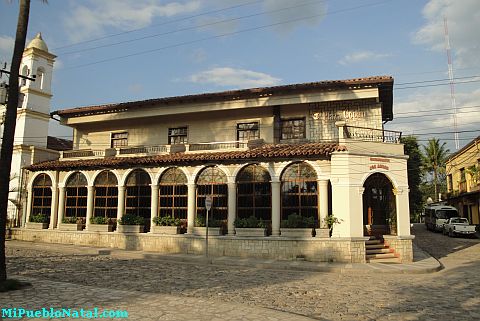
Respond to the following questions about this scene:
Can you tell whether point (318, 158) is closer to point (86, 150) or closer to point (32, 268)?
point (32, 268)

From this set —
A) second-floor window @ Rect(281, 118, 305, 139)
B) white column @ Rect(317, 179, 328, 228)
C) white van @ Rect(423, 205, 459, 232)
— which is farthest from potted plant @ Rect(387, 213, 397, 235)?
white van @ Rect(423, 205, 459, 232)

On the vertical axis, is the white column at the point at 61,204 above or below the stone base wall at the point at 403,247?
above

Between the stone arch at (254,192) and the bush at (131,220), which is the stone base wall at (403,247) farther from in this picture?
the bush at (131,220)

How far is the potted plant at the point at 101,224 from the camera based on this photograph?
20.7 meters

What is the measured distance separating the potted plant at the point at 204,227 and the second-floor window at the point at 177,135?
563cm

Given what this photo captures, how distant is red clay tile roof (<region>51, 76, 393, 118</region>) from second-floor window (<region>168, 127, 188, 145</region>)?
180cm

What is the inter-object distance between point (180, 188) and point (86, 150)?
773cm

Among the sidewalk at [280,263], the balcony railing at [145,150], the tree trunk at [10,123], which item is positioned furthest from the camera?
the balcony railing at [145,150]

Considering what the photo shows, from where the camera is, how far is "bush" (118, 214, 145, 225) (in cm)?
2012

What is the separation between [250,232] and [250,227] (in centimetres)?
25

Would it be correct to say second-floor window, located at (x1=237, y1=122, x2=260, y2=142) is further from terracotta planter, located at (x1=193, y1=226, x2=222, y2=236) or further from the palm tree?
the palm tree

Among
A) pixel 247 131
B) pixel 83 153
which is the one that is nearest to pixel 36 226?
pixel 83 153

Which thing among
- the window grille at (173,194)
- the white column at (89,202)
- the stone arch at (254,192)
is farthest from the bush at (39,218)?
the stone arch at (254,192)

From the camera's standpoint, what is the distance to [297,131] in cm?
2039
